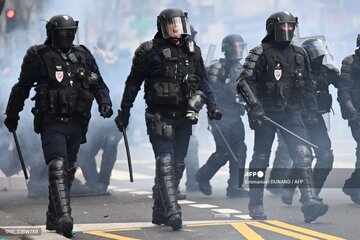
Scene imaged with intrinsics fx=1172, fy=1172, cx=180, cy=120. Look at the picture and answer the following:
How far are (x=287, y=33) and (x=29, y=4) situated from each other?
8663 mm

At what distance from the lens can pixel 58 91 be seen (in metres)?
9.08

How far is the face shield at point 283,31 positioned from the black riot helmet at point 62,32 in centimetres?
197

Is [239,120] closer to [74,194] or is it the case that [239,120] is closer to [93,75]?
[74,194]

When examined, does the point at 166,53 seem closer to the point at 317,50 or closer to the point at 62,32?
the point at 62,32

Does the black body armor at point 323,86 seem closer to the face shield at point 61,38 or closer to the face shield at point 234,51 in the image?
the face shield at point 234,51

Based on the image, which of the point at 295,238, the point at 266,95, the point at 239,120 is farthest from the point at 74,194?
the point at 295,238

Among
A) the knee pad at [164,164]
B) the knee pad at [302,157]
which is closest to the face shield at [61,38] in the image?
the knee pad at [164,164]

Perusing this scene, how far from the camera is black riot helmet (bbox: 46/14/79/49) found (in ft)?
30.0

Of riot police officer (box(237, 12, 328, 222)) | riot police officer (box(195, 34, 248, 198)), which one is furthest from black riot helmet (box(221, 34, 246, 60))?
riot police officer (box(237, 12, 328, 222))

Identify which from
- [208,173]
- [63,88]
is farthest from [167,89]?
[208,173]

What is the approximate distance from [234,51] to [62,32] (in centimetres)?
413

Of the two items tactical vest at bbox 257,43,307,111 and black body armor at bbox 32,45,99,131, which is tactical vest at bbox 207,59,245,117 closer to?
tactical vest at bbox 257,43,307,111

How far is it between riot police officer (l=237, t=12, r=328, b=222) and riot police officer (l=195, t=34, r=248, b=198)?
7.86 feet

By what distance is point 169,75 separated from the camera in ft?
31.4
